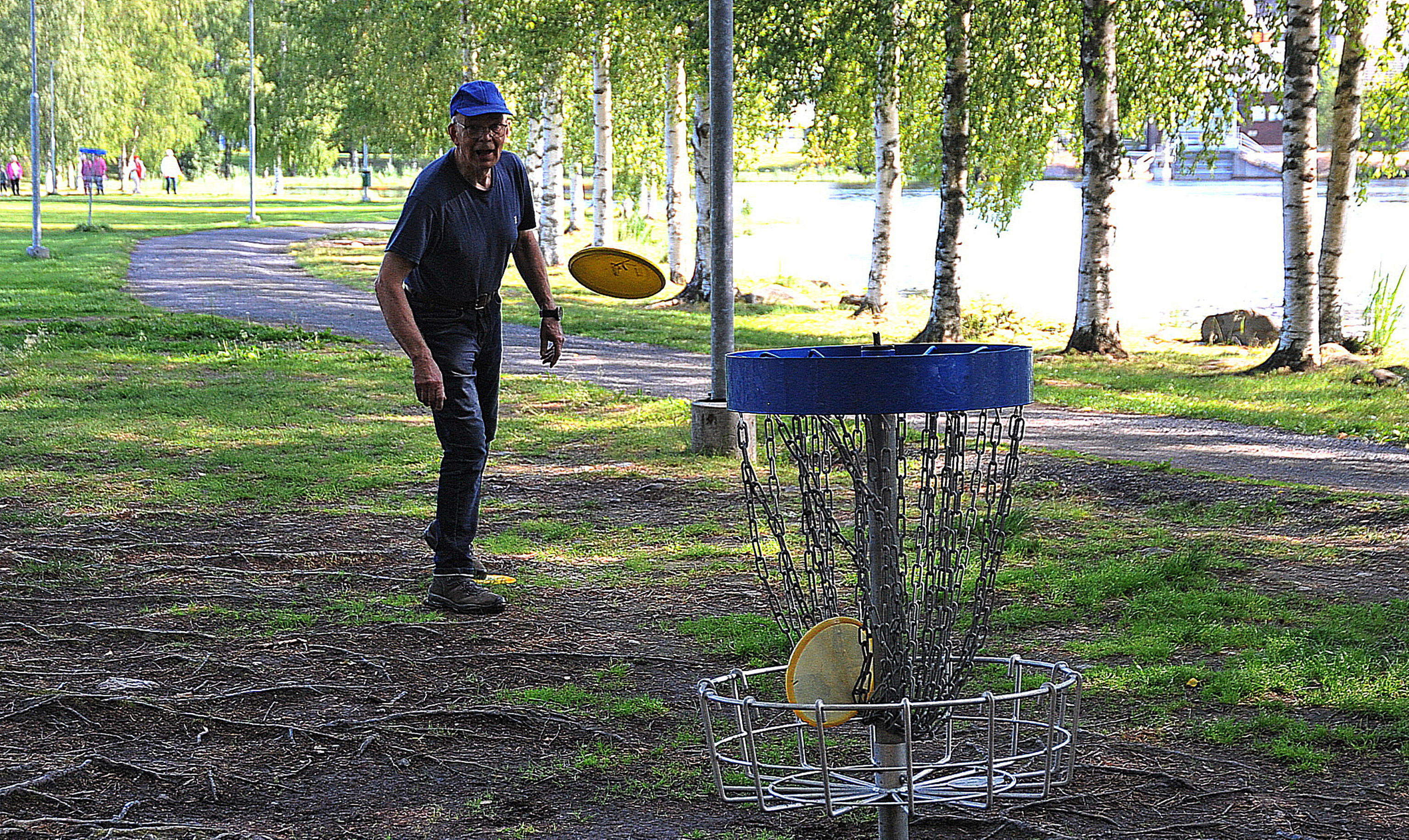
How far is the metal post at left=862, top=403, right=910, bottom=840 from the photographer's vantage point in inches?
119

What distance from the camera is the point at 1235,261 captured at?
3244cm

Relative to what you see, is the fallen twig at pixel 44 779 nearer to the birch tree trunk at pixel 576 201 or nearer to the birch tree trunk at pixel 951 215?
the birch tree trunk at pixel 951 215

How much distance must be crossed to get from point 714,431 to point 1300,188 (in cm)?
677

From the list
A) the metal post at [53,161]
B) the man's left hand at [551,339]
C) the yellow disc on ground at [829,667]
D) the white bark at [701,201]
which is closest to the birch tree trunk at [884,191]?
the white bark at [701,201]

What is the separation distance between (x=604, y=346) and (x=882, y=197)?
498 cm

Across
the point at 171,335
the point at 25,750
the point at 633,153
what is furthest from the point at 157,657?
the point at 633,153

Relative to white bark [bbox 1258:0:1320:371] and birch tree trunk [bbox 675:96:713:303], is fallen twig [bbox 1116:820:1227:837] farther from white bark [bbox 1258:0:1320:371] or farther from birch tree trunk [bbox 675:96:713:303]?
birch tree trunk [bbox 675:96:713:303]

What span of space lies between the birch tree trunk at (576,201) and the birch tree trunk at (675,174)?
1385cm

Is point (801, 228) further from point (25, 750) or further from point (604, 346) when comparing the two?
point (25, 750)

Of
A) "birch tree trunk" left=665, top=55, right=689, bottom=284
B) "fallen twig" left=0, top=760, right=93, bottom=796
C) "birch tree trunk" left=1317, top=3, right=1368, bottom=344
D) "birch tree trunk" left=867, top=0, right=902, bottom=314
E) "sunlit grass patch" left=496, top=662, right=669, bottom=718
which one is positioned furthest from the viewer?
"birch tree trunk" left=665, top=55, right=689, bottom=284

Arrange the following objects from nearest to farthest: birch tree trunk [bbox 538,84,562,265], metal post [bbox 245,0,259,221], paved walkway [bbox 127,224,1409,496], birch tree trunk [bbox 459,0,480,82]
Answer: paved walkway [bbox 127,224,1409,496], birch tree trunk [bbox 459,0,480,82], birch tree trunk [bbox 538,84,562,265], metal post [bbox 245,0,259,221]

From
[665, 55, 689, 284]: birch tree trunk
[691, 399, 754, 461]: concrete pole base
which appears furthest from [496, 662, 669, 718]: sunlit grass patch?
[665, 55, 689, 284]: birch tree trunk

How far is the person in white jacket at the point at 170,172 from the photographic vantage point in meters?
69.8

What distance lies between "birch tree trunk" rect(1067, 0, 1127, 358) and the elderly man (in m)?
9.53
